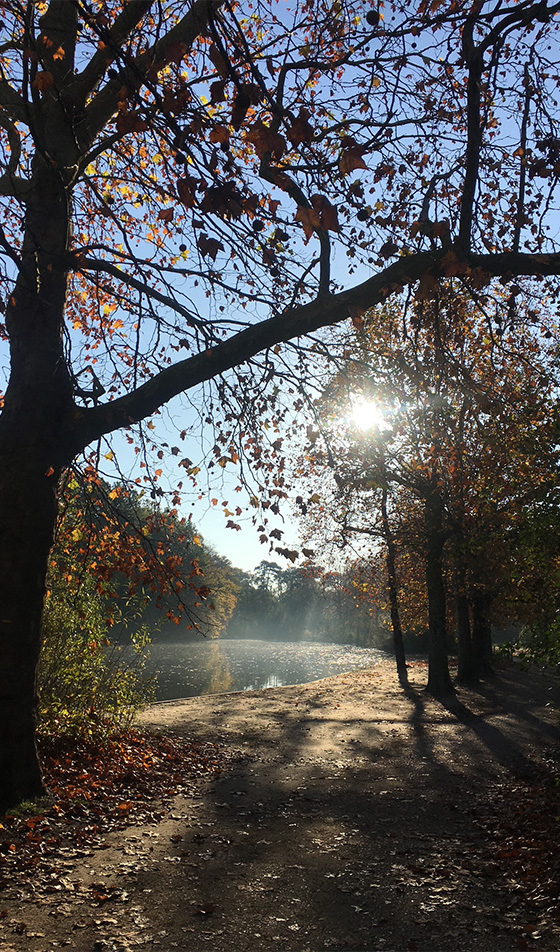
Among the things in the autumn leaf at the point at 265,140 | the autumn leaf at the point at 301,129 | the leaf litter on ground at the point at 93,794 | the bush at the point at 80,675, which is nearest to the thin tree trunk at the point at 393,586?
the leaf litter on ground at the point at 93,794

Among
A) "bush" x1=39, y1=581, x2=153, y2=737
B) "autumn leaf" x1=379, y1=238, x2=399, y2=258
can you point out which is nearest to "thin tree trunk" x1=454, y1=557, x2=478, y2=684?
"bush" x1=39, y1=581, x2=153, y2=737

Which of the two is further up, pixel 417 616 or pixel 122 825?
pixel 417 616

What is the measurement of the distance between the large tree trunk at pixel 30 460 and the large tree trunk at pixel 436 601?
12.7 m

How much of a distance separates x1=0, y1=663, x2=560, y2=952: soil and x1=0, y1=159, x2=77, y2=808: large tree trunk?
4.87ft

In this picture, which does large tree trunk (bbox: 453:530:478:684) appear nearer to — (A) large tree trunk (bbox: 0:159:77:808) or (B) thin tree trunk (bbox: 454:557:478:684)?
(B) thin tree trunk (bbox: 454:557:478:684)

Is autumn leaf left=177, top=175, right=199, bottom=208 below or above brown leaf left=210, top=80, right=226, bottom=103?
below

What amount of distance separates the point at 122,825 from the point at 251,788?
2.33 meters

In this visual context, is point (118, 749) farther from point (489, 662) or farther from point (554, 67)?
point (489, 662)

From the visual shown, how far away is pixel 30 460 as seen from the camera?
6.29 meters

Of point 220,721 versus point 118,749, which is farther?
point 220,721

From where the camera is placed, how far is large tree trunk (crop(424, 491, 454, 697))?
1736 cm

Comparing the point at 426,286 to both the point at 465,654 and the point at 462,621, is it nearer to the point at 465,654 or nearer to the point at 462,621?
the point at 462,621

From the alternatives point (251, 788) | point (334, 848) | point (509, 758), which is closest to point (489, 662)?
point (509, 758)

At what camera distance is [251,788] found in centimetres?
796
